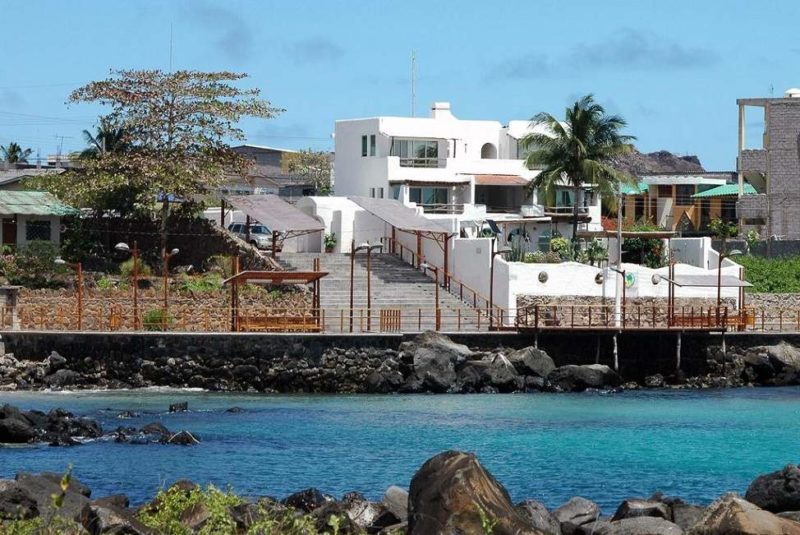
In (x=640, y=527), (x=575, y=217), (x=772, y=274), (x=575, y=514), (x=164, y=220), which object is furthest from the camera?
(x=575, y=217)

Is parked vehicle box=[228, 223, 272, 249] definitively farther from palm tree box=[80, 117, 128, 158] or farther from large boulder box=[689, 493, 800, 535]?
large boulder box=[689, 493, 800, 535]

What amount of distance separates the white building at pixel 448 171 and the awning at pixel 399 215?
3.30 meters

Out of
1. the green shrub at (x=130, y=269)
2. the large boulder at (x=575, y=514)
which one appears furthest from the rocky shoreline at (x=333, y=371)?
the large boulder at (x=575, y=514)

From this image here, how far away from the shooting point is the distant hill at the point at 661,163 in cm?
11631

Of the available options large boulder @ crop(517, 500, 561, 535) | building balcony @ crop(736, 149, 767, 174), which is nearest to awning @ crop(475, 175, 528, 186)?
building balcony @ crop(736, 149, 767, 174)

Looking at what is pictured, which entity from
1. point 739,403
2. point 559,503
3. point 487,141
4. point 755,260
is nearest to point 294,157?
point 487,141

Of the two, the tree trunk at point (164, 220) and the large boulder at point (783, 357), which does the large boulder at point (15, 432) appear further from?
the large boulder at point (783, 357)

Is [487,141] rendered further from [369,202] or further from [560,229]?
[369,202]

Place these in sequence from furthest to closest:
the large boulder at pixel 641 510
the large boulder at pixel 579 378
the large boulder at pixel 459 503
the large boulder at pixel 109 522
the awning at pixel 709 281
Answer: the awning at pixel 709 281 < the large boulder at pixel 579 378 < the large boulder at pixel 641 510 < the large boulder at pixel 109 522 < the large boulder at pixel 459 503

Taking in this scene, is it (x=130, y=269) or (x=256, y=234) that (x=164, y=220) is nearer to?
(x=130, y=269)

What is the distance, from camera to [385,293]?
61.8 m

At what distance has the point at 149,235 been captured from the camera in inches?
2618

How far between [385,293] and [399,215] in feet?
18.9

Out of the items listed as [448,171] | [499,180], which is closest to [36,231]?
[448,171]
